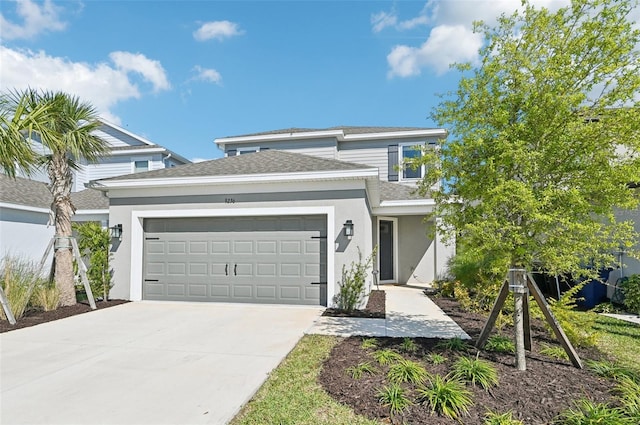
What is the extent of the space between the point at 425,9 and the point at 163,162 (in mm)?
14670

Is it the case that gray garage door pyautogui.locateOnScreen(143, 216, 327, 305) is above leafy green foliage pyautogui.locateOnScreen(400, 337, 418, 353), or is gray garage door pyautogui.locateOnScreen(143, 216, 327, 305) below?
above

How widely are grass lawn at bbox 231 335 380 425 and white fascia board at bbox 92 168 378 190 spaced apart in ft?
15.1

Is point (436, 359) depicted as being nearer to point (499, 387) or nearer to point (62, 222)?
point (499, 387)

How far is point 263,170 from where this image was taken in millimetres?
8938

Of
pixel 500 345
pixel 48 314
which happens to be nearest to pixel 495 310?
pixel 500 345

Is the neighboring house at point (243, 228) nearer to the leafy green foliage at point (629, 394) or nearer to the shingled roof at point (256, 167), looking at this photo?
the shingled roof at point (256, 167)

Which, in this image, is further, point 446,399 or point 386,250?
point 386,250

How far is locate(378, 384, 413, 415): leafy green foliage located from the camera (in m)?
3.29

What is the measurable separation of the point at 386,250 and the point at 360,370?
1005cm

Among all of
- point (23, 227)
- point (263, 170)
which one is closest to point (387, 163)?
point (263, 170)

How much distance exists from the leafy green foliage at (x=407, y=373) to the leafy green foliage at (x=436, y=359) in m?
0.38

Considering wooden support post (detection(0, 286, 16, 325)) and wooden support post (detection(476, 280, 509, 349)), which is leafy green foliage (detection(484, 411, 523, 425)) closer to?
wooden support post (detection(476, 280, 509, 349))

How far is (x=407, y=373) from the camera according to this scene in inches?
156

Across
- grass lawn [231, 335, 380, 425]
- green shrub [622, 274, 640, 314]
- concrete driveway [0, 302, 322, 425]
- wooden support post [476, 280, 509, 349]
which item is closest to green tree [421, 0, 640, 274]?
wooden support post [476, 280, 509, 349]
